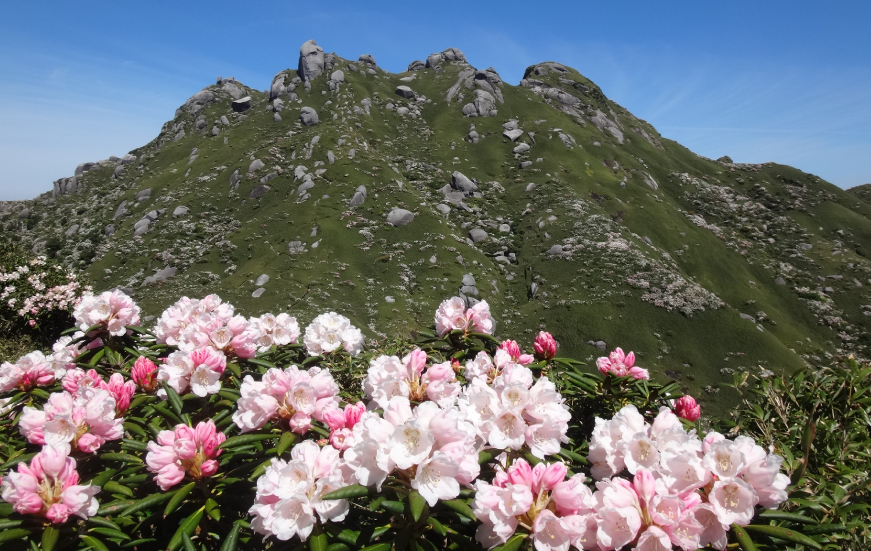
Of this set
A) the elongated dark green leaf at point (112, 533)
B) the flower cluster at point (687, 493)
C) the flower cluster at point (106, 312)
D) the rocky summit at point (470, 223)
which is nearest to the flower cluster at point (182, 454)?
the elongated dark green leaf at point (112, 533)

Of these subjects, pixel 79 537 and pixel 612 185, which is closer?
pixel 79 537

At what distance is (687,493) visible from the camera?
105 inches

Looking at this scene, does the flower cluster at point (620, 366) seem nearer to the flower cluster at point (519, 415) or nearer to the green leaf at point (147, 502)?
the flower cluster at point (519, 415)

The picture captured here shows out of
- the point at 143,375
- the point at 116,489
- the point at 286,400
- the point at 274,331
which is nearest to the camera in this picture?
the point at 116,489

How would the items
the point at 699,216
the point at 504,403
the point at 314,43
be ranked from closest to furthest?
the point at 504,403 < the point at 699,216 < the point at 314,43

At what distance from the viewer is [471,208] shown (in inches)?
2945

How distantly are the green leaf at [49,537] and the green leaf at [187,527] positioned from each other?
0.71 meters

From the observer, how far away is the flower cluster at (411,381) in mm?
3729

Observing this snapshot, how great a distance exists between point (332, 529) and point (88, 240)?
9172 cm

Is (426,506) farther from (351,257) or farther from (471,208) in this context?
(471,208)

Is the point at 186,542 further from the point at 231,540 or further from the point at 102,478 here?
the point at 102,478

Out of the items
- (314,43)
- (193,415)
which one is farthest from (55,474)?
(314,43)

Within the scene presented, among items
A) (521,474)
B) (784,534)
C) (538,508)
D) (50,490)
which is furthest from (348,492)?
(784,534)

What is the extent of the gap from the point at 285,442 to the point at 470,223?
6892 cm
